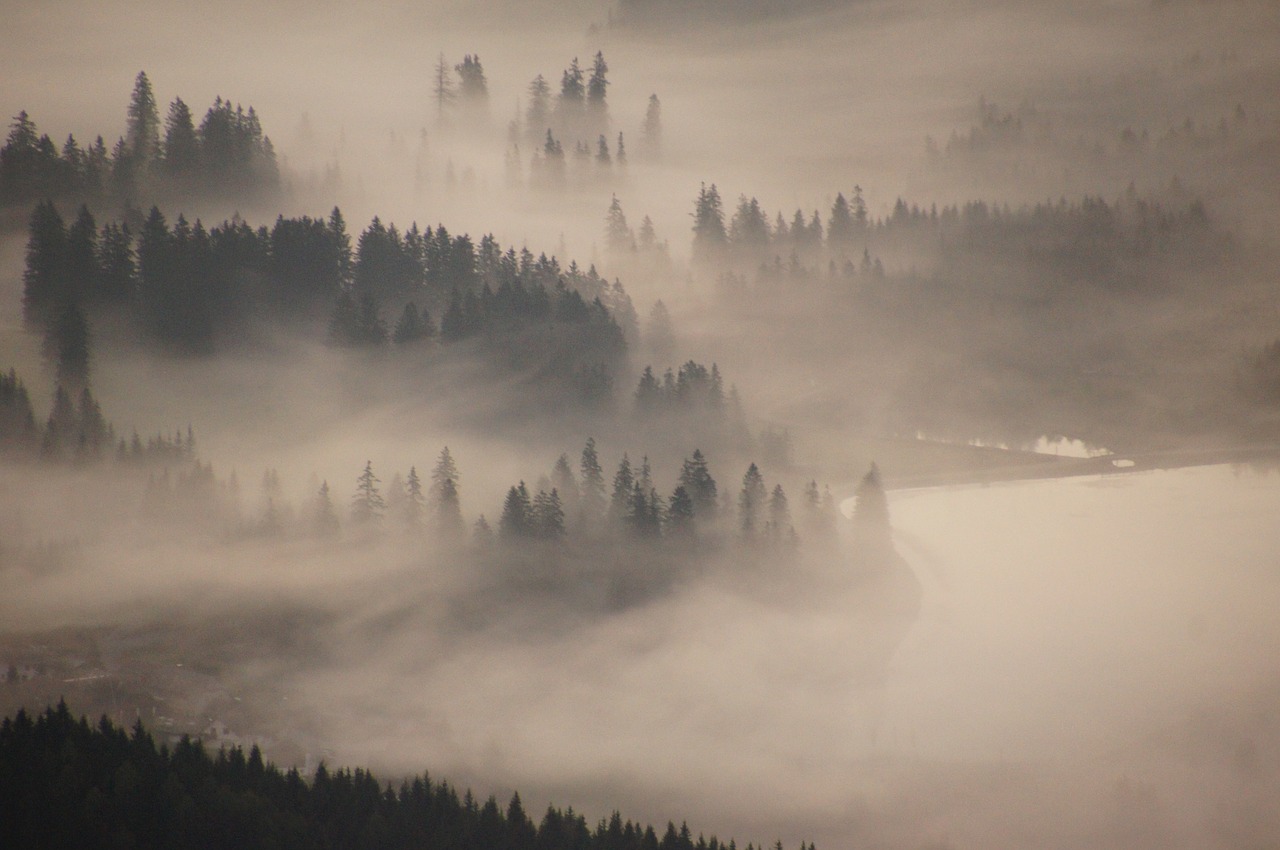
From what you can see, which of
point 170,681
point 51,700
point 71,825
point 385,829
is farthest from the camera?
point 170,681

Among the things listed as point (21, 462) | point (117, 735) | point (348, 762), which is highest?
point (21, 462)

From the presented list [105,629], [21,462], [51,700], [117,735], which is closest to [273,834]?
[117,735]

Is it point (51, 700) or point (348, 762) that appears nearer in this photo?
point (51, 700)

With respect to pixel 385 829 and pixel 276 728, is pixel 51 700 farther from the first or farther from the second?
pixel 385 829

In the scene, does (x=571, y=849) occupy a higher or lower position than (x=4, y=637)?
lower

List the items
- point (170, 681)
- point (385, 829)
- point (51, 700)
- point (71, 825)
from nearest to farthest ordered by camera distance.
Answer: point (71, 825) < point (385, 829) < point (51, 700) < point (170, 681)

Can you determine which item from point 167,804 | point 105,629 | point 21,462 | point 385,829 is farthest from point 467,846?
point 21,462
